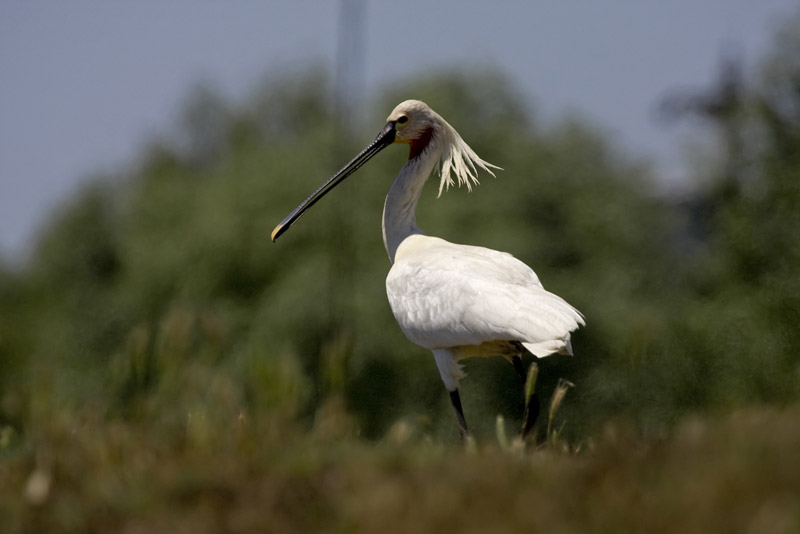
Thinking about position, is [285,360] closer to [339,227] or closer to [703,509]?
[703,509]

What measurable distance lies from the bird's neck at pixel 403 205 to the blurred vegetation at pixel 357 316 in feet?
1.63

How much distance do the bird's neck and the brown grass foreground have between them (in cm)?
434

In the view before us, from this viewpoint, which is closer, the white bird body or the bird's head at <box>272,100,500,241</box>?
the white bird body

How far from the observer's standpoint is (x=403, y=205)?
993 cm

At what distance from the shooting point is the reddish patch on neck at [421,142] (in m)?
10.1

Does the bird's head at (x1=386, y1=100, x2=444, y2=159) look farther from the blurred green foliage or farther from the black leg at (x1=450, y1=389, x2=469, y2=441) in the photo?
the blurred green foliage

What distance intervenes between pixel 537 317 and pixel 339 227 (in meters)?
1.56

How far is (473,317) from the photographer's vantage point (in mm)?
8250

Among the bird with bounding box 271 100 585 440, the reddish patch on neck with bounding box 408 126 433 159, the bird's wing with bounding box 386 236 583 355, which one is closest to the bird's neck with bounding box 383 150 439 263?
the bird with bounding box 271 100 585 440

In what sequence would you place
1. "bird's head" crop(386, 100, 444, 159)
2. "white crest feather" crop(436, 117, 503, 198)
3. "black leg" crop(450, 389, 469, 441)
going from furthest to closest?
1. "bird's head" crop(386, 100, 444, 159)
2. "white crest feather" crop(436, 117, 503, 198)
3. "black leg" crop(450, 389, 469, 441)

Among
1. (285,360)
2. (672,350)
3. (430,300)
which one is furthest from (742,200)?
(285,360)

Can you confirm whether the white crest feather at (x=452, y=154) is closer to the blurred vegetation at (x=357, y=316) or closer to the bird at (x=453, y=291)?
the bird at (x=453, y=291)

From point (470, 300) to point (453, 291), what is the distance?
208mm

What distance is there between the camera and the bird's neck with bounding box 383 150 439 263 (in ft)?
32.5
